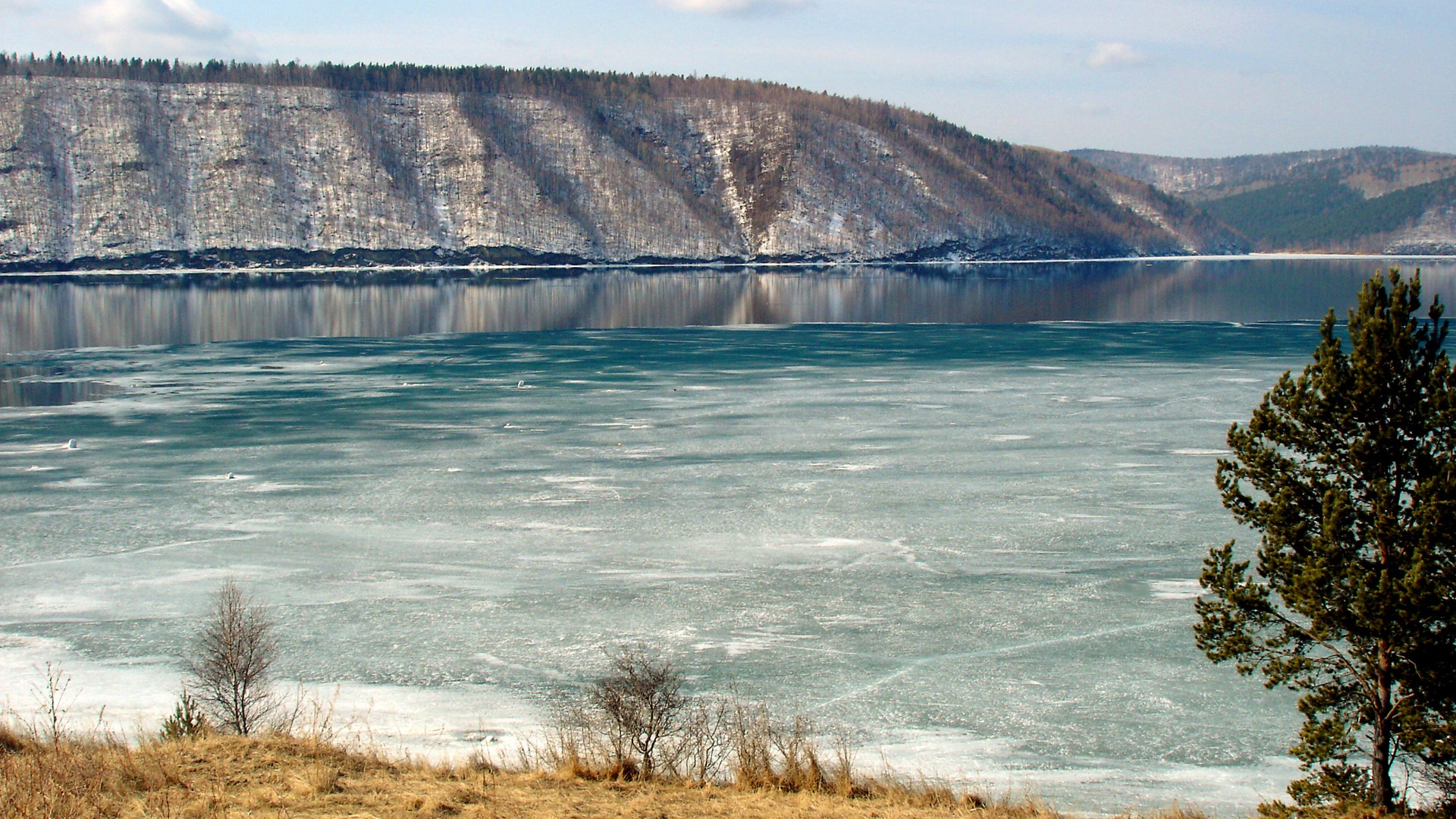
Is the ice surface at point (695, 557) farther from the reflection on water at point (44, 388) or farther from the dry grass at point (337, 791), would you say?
the reflection on water at point (44, 388)

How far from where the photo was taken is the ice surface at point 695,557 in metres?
10.2

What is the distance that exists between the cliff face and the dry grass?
123 meters

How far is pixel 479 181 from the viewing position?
→ 465ft

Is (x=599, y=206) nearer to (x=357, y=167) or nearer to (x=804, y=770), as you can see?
(x=357, y=167)

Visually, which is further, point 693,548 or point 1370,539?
point 693,548

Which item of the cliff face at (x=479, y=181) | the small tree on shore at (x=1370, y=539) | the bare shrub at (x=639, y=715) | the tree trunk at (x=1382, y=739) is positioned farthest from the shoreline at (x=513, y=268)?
the tree trunk at (x=1382, y=739)

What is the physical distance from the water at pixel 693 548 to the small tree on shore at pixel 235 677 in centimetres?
42

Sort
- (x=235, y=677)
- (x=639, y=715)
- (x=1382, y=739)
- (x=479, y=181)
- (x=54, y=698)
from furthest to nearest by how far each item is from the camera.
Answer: (x=479, y=181) < (x=54, y=698) < (x=235, y=677) < (x=639, y=715) < (x=1382, y=739)

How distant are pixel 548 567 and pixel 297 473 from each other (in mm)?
7010

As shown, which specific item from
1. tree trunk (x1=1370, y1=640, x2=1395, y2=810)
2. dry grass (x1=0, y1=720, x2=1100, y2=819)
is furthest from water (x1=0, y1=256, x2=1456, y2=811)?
tree trunk (x1=1370, y1=640, x2=1395, y2=810)

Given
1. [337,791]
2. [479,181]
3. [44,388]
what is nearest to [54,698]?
[337,791]

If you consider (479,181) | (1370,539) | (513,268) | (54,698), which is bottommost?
(54,698)

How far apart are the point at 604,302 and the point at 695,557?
54315mm

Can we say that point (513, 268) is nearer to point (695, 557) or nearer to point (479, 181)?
point (479, 181)
